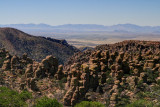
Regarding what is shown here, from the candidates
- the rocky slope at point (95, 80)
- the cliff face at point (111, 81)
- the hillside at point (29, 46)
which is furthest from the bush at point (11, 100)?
the hillside at point (29, 46)

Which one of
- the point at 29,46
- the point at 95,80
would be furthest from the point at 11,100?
the point at 29,46

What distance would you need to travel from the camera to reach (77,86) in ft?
104

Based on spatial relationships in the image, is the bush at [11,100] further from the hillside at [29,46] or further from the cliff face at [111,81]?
A: the hillside at [29,46]

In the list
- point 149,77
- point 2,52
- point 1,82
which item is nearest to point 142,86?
point 149,77

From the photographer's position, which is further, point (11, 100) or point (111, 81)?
point (111, 81)

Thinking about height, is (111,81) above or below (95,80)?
below

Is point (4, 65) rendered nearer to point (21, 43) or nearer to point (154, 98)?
point (154, 98)

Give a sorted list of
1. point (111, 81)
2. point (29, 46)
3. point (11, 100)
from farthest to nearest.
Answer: point (29, 46)
point (111, 81)
point (11, 100)

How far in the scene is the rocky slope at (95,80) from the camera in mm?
29953

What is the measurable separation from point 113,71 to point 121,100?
1115 centimetres

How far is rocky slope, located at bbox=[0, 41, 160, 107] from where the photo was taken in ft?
98.3

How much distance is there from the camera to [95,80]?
34656 mm

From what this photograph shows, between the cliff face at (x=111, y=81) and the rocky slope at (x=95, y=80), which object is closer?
the rocky slope at (x=95, y=80)

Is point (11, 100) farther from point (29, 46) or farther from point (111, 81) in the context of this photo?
point (29, 46)
